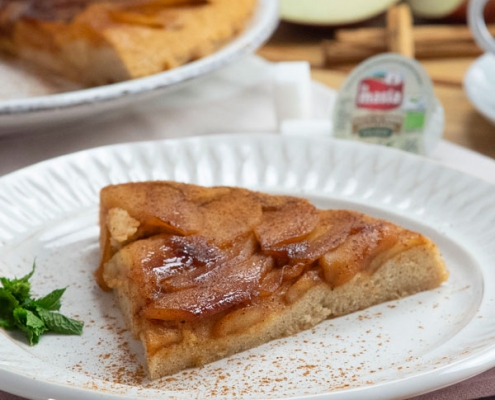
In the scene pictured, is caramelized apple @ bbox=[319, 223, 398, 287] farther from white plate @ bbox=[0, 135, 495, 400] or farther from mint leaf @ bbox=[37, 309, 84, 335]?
mint leaf @ bbox=[37, 309, 84, 335]

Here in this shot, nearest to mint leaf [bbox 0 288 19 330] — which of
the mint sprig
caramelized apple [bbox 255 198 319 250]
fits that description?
the mint sprig

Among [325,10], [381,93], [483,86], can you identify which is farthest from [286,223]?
[325,10]

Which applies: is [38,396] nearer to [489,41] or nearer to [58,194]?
[58,194]

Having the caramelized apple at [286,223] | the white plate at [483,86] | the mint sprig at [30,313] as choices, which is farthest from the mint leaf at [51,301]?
the white plate at [483,86]

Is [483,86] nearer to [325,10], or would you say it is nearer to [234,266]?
[325,10]

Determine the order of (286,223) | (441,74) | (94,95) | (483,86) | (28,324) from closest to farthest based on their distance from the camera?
(28,324)
(286,223)
(94,95)
(483,86)
(441,74)
